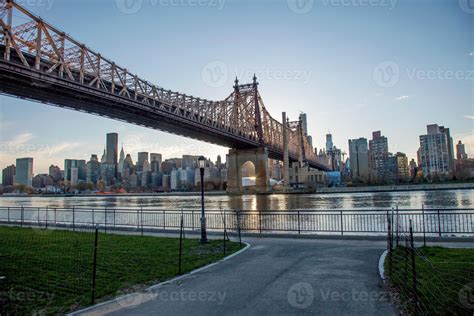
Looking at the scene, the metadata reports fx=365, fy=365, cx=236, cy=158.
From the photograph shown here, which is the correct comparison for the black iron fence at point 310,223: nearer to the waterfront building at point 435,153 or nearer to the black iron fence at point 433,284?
the black iron fence at point 433,284

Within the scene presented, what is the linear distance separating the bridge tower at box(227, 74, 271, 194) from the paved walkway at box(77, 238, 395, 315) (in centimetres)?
7470

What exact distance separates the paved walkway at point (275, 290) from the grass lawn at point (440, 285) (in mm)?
374

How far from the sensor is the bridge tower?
280 ft

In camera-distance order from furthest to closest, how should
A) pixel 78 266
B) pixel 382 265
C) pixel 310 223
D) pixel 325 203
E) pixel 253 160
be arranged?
pixel 253 160, pixel 325 203, pixel 310 223, pixel 78 266, pixel 382 265

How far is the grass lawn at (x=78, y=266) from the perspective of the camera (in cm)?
689

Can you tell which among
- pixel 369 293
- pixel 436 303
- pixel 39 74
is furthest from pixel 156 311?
pixel 39 74

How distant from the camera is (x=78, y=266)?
9.52 m

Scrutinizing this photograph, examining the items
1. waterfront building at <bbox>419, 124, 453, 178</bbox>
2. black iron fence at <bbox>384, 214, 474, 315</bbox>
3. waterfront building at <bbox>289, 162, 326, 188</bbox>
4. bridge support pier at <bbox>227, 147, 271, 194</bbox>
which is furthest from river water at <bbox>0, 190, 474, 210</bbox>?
waterfront building at <bbox>419, 124, 453, 178</bbox>

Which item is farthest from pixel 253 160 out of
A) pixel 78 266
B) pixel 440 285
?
pixel 440 285

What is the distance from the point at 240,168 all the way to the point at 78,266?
7882cm

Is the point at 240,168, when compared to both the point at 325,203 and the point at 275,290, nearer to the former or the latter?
the point at 325,203

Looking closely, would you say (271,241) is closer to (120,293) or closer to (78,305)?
(120,293)

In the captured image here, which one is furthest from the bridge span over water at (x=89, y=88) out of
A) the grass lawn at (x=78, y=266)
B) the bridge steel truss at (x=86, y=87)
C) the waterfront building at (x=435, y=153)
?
the waterfront building at (x=435, y=153)

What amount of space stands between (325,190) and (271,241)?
95471mm
